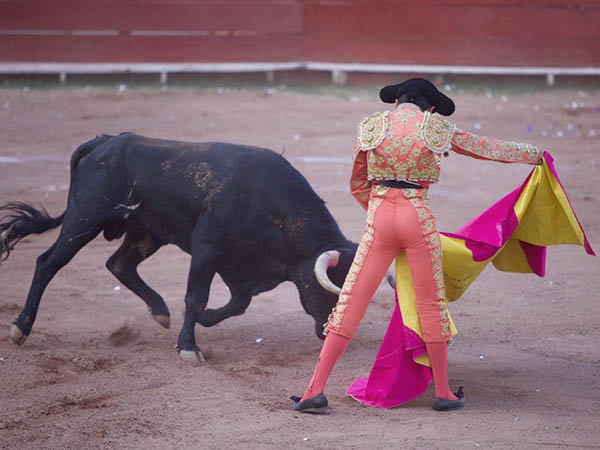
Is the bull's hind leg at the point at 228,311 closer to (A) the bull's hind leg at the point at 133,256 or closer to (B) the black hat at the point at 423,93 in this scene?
(A) the bull's hind leg at the point at 133,256

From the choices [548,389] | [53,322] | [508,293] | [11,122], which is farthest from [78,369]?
[11,122]

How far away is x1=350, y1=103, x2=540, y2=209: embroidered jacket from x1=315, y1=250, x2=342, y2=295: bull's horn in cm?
89

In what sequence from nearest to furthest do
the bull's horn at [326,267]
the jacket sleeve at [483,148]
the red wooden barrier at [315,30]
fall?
the jacket sleeve at [483,148] < the bull's horn at [326,267] < the red wooden barrier at [315,30]

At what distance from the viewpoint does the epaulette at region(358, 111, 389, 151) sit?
12.0 ft

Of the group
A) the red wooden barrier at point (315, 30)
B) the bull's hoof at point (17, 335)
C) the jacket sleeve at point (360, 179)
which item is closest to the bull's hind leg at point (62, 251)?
the bull's hoof at point (17, 335)

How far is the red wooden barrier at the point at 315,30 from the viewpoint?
37.9 feet

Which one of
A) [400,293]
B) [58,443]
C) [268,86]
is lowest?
[58,443]

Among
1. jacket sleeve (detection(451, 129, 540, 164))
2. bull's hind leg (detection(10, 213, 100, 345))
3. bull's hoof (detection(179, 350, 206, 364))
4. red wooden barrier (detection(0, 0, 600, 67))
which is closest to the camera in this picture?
jacket sleeve (detection(451, 129, 540, 164))

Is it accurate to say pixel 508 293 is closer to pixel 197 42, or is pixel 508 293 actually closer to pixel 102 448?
pixel 102 448

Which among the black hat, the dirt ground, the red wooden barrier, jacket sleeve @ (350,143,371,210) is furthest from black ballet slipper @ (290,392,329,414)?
the red wooden barrier

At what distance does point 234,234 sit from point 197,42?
7.25 meters

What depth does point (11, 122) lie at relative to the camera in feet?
32.2

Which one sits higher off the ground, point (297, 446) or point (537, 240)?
point (537, 240)

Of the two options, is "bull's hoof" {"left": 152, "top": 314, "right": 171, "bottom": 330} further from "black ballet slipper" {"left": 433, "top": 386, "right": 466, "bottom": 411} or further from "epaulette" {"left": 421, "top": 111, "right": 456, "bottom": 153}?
"epaulette" {"left": 421, "top": 111, "right": 456, "bottom": 153}
